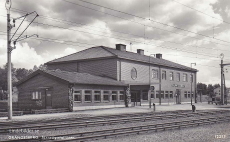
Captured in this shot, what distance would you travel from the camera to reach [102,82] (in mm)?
32344

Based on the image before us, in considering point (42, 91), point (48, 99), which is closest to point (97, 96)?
point (48, 99)

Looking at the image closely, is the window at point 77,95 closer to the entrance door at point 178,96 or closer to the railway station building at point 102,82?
the railway station building at point 102,82

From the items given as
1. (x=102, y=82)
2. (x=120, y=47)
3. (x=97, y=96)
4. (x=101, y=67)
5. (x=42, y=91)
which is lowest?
(x=97, y=96)

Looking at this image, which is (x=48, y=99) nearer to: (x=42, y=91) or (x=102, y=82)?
(x=42, y=91)

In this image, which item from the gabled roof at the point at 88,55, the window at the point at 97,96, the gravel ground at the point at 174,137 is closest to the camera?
the gravel ground at the point at 174,137

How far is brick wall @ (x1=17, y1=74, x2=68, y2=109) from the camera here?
2819 cm

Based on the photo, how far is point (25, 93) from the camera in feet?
104

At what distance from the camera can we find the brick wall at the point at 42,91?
28188 millimetres

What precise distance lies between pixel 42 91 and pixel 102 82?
7.29m

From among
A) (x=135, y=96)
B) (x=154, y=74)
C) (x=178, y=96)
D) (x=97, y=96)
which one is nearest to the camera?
(x=97, y=96)

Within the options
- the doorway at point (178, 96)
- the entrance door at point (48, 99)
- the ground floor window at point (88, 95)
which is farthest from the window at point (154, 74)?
the entrance door at point (48, 99)

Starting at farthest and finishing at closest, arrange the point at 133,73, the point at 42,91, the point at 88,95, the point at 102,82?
1. the point at 133,73
2. the point at 102,82
3. the point at 88,95
4. the point at 42,91

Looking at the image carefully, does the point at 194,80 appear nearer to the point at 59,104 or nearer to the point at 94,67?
the point at 94,67

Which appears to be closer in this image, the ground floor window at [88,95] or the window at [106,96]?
the ground floor window at [88,95]
